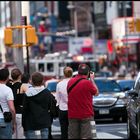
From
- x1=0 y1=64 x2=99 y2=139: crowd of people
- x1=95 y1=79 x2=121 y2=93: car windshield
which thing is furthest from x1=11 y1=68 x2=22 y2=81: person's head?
x1=95 y1=79 x2=121 y2=93: car windshield

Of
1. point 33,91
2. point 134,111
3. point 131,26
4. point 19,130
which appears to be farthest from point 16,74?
point 131,26

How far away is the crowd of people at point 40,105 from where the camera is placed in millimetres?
12383

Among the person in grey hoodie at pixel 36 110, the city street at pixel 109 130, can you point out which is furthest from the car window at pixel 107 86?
the person in grey hoodie at pixel 36 110

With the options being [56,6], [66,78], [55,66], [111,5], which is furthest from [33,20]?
[66,78]

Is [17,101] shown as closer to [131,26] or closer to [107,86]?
[107,86]

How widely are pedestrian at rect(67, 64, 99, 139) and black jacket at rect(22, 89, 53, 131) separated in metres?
0.92

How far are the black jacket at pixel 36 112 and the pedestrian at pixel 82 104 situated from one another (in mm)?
918

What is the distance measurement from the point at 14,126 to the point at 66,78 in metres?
3.11

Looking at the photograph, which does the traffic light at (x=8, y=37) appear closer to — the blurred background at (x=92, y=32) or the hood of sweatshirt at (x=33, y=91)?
the hood of sweatshirt at (x=33, y=91)

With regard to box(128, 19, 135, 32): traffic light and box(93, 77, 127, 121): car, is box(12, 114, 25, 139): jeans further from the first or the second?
box(128, 19, 135, 32): traffic light

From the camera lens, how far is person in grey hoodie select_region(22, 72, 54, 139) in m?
12.3

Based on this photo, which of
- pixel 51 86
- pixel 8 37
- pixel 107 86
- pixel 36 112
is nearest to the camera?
pixel 36 112

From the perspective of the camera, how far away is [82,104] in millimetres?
13258

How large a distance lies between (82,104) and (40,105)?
3.62 ft
